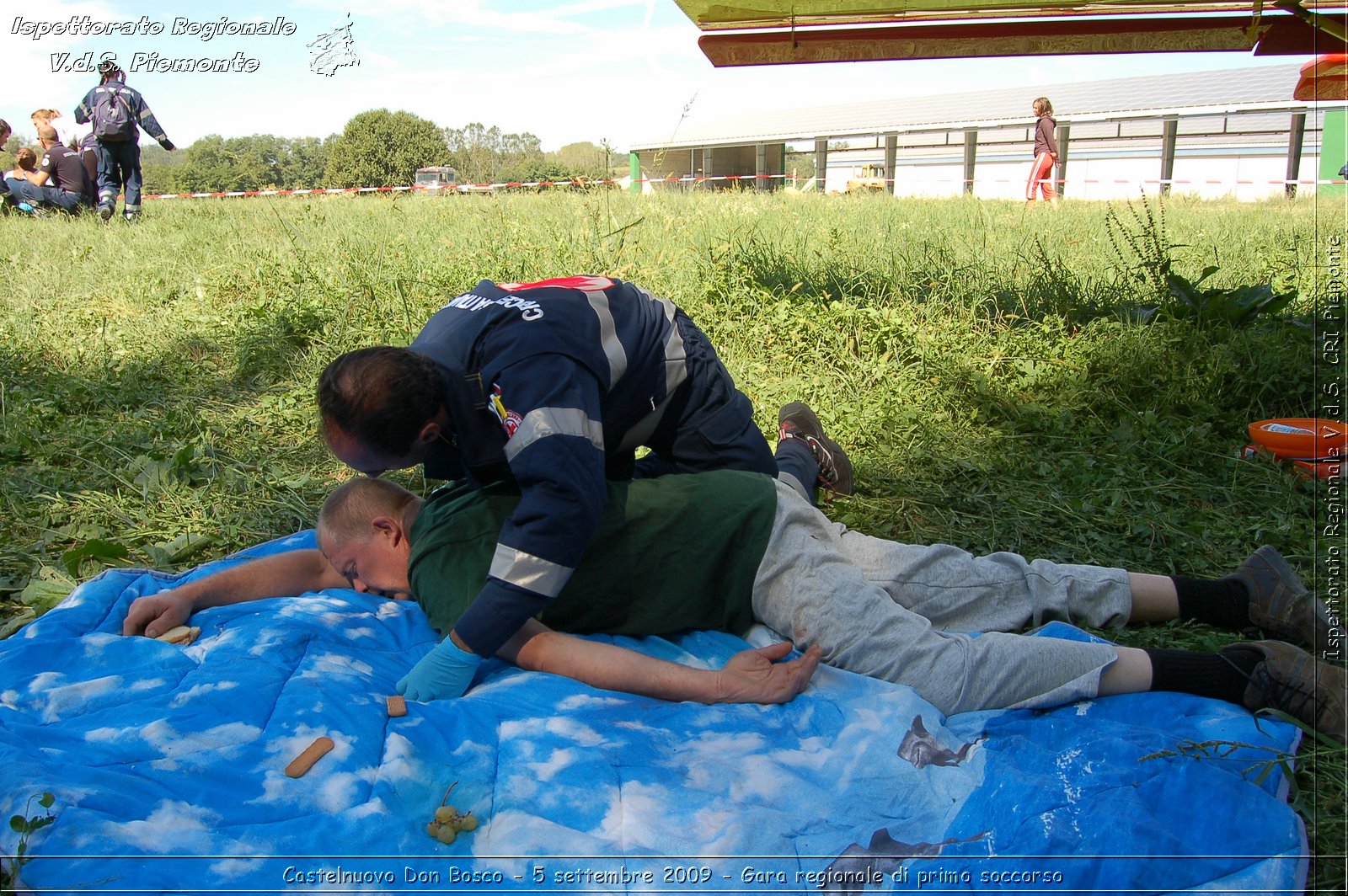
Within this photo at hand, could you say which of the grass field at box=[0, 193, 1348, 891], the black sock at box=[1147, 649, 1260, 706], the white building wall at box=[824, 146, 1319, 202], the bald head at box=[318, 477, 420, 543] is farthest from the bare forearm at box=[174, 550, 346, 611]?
the white building wall at box=[824, 146, 1319, 202]

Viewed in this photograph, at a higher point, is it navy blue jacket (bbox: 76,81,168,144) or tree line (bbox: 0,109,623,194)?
tree line (bbox: 0,109,623,194)

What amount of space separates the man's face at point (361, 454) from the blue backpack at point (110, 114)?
36.3 feet

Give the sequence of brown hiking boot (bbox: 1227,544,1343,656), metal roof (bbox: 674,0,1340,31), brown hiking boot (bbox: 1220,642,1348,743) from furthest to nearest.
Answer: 1. metal roof (bbox: 674,0,1340,31)
2. brown hiking boot (bbox: 1227,544,1343,656)
3. brown hiking boot (bbox: 1220,642,1348,743)

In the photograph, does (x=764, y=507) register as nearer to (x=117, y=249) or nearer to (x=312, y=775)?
(x=312, y=775)

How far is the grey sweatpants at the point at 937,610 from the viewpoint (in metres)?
2.26

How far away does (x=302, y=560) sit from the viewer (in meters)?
→ 2.86

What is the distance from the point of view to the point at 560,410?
216 centimetres

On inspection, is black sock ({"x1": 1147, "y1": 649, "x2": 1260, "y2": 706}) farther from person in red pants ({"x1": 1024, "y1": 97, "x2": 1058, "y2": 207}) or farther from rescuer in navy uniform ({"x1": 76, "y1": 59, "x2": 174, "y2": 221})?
person in red pants ({"x1": 1024, "y1": 97, "x2": 1058, "y2": 207})

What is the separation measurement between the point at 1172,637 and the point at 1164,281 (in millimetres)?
3595

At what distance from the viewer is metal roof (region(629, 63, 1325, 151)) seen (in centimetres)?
2061

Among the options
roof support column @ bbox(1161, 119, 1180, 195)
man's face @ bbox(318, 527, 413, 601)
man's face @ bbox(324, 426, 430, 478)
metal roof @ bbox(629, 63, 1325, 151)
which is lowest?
man's face @ bbox(318, 527, 413, 601)

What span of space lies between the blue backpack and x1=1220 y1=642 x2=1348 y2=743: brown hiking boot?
12.7 m

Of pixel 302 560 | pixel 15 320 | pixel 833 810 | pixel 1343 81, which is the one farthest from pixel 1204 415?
pixel 15 320

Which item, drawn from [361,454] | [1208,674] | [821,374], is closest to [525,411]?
[361,454]
